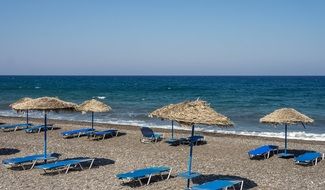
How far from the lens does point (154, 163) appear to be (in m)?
14.5

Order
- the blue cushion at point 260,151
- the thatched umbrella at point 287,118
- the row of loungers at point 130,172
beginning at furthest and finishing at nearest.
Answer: the blue cushion at point 260,151 → the thatched umbrella at point 287,118 → the row of loungers at point 130,172

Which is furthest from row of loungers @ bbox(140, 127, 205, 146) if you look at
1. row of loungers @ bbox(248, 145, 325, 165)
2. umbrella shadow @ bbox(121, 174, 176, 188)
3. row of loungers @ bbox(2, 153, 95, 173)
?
umbrella shadow @ bbox(121, 174, 176, 188)

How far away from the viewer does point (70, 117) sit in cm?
3322

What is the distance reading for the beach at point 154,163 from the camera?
11.7 meters

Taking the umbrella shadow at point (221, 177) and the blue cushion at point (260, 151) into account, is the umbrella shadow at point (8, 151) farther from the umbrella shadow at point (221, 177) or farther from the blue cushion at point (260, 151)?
the blue cushion at point (260, 151)

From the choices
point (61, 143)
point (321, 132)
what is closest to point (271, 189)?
point (61, 143)

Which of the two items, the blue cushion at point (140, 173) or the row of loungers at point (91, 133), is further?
the row of loungers at point (91, 133)

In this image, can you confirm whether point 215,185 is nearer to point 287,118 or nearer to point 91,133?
point 287,118

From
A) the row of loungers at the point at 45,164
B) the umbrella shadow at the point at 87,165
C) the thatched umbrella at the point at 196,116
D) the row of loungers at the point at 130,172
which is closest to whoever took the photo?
the thatched umbrella at the point at 196,116

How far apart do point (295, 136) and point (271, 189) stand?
1270 cm

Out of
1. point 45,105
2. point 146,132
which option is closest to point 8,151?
point 45,105

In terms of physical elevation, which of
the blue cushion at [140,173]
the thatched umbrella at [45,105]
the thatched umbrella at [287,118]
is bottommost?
the blue cushion at [140,173]

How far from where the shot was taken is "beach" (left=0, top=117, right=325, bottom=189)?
11.7 meters

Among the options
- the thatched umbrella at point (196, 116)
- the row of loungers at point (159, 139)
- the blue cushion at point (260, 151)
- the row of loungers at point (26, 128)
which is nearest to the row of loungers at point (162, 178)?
the thatched umbrella at point (196, 116)
